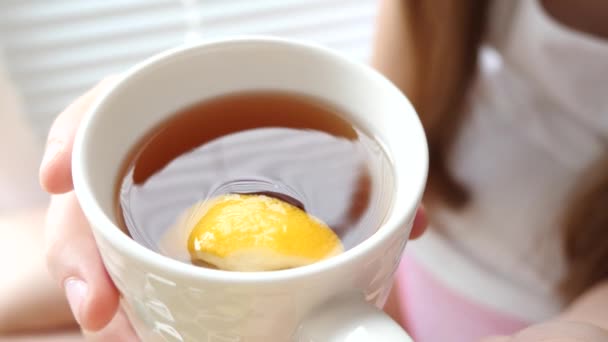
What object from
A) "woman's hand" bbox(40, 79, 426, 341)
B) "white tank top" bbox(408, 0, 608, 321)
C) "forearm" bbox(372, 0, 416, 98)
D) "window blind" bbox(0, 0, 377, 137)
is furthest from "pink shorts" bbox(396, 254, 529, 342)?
"window blind" bbox(0, 0, 377, 137)

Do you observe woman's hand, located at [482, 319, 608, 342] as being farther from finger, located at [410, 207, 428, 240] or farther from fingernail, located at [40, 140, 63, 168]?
fingernail, located at [40, 140, 63, 168]

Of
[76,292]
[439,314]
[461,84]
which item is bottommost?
[439,314]

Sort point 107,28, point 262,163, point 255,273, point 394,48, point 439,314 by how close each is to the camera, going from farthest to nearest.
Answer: point 107,28
point 439,314
point 394,48
point 262,163
point 255,273

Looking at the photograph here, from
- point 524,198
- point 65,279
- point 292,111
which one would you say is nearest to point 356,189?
point 292,111

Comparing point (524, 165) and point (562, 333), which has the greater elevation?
point (562, 333)

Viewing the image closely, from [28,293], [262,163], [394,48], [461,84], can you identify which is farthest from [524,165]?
[28,293]

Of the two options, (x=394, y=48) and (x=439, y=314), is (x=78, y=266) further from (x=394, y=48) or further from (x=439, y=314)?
(x=439, y=314)

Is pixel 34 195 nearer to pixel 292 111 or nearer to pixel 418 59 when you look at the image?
pixel 418 59

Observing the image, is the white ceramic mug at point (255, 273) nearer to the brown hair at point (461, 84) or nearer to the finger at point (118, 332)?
the finger at point (118, 332)

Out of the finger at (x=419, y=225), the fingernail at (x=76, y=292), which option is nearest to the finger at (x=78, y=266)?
the fingernail at (x=76, y=292)
